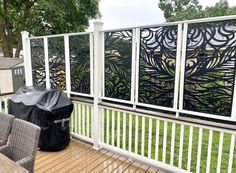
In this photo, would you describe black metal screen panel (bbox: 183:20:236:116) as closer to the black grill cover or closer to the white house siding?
the black grill cover

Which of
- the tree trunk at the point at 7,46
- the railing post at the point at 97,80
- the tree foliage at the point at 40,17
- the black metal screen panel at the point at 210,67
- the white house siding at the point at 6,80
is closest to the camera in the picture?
the black metal screen panel at the point at 210,67

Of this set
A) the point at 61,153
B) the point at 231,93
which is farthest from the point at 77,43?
the point at 231,93

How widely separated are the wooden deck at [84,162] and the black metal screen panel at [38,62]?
5.12 ft

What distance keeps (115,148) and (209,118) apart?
157 centimetres

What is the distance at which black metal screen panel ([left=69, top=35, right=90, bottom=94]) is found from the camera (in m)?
3.20

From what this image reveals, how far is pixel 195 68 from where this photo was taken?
2.23m

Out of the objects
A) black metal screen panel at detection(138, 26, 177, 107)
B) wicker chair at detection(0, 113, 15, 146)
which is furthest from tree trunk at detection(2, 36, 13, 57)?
black metal screen panel at detection(138, 26, 177, 107)

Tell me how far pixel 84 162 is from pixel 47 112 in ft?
3.10

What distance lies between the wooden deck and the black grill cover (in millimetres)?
188

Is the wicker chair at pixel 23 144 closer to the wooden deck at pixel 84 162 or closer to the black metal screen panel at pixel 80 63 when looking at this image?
the wooden deck at pixel 84 162

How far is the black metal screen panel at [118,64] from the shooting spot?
2.74 meters

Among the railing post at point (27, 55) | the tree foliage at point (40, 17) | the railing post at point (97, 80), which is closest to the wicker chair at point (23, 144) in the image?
the railing post at point (97, 80)

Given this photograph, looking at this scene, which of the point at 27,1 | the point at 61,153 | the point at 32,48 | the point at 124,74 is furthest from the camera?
the point at 27,1

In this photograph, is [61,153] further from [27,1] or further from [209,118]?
[27,1]
